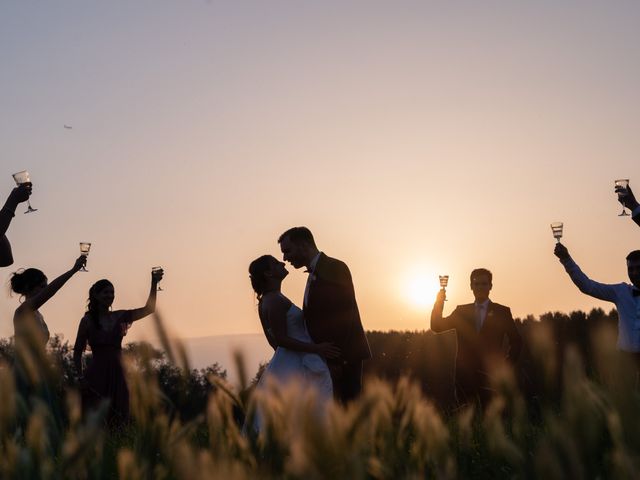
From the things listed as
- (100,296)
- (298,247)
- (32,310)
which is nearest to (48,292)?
(32,310)

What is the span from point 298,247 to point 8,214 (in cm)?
198

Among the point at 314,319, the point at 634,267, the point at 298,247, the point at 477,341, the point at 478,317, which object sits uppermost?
the point at 298,247

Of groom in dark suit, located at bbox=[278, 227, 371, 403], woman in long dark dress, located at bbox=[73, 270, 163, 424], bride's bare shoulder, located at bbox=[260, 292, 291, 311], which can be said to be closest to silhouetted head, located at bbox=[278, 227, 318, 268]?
groom in dark suit, located at bbox=[278, 227, 371, 403]

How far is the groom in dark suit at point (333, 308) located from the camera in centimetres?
593

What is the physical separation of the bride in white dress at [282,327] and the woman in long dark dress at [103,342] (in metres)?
2.90

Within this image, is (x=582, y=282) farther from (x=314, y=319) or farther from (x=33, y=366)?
(x=33, y=366)

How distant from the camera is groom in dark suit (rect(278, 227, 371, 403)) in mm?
5926

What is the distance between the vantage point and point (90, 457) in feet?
5.38

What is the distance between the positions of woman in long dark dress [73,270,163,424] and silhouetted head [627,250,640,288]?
4.66 metres

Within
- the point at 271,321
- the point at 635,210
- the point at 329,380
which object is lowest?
the point at 329,380

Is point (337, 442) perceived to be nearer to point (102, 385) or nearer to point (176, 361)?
point (176, 361)

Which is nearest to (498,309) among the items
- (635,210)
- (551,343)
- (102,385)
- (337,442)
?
(635,210)

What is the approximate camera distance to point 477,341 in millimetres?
8000

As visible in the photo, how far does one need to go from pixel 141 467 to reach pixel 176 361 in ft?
1.31
